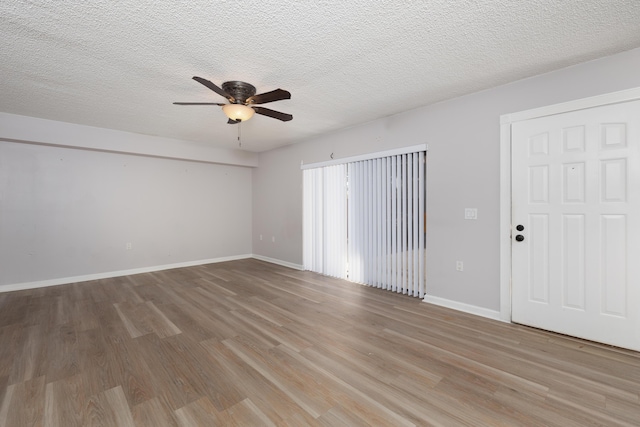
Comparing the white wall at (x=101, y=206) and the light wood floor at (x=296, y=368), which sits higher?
the white wall at (x=101, y=206)

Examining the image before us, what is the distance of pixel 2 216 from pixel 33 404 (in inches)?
155

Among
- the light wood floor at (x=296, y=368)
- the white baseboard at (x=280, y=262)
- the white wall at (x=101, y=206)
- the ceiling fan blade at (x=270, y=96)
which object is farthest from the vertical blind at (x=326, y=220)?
the ceiling fan blade at (x=270, y=96)

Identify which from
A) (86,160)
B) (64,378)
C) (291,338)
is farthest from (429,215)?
(86,160)

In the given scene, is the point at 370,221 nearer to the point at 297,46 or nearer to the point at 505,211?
the point at 505,211

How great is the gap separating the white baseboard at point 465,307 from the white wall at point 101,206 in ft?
15.5

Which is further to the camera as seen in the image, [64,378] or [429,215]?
[429,215]

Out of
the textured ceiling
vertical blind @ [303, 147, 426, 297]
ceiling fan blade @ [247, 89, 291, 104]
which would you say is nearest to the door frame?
the textured ceiling

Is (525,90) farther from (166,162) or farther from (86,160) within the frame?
(86,160)

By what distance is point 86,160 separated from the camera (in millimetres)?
4664

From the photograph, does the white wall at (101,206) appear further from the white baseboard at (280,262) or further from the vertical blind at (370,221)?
the vertical blind at (370,221)

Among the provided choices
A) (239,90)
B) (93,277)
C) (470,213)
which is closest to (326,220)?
(470,213)

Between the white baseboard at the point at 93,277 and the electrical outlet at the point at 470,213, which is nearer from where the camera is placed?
the electrical outlet at the point at 470,213

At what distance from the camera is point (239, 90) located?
112 inches

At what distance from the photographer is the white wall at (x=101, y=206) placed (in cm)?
414
